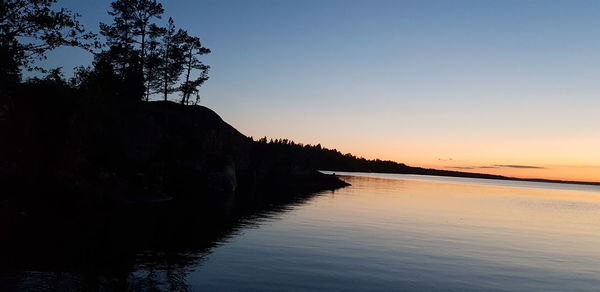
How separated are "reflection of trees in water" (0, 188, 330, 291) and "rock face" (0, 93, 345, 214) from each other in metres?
7.08

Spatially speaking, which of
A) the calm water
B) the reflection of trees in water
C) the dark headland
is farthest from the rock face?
the calm water

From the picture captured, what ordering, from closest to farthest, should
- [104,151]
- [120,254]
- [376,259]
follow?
[120,254]
[376,259]
[104,151]

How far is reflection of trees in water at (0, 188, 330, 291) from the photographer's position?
585 inches

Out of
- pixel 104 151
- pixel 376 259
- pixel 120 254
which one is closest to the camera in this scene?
pixel 120 254

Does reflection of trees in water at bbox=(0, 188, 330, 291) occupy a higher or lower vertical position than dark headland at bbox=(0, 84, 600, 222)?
lower

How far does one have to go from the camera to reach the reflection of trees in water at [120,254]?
14.9m

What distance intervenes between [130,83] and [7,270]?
5548 centimetres

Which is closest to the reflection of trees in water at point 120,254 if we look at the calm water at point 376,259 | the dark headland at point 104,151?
the calm water at point 376,259

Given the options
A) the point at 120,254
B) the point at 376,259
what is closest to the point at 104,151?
the point at 120,254

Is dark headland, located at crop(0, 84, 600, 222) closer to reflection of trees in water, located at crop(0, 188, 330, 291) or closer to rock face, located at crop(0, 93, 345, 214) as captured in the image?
rock face, located at crop(0, 93, 345, 214)

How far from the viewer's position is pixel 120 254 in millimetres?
19797

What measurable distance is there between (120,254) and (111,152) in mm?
33055

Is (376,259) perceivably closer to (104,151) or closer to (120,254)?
(120,254)

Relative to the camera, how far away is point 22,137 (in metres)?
33.9
